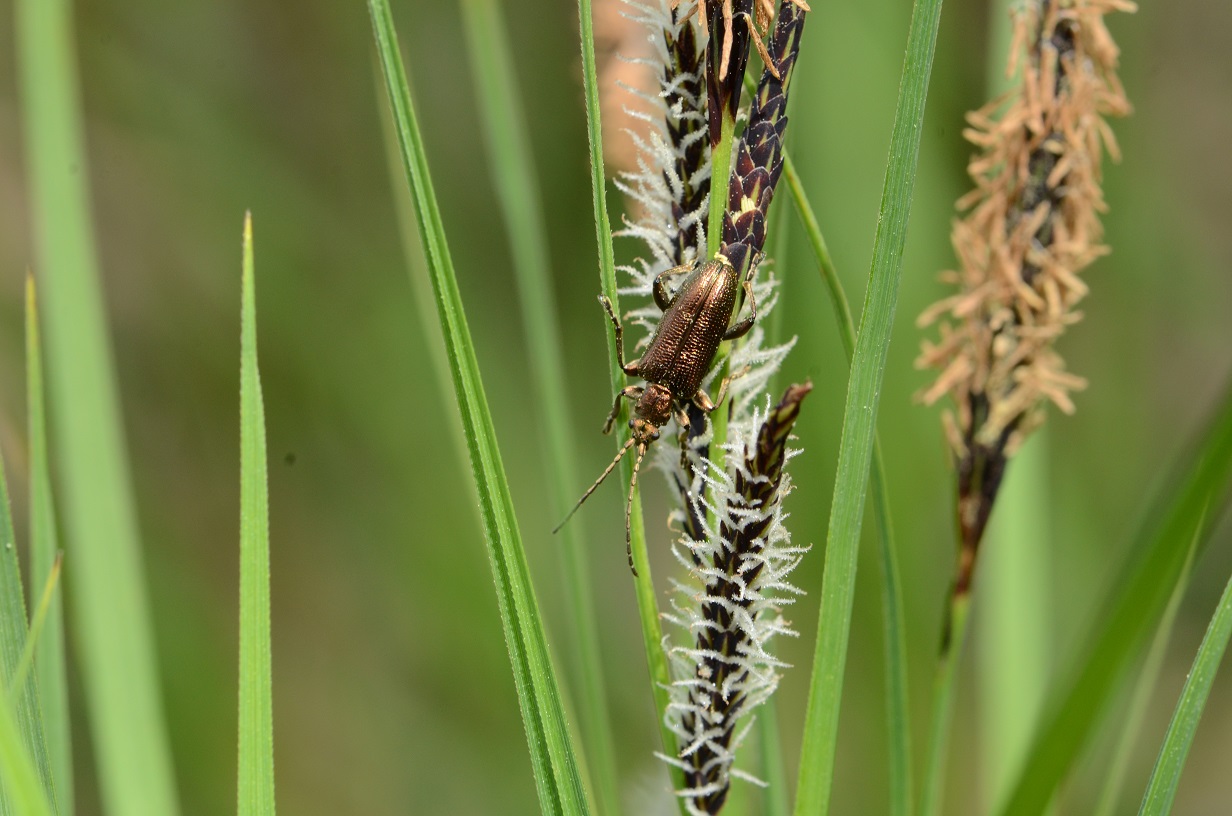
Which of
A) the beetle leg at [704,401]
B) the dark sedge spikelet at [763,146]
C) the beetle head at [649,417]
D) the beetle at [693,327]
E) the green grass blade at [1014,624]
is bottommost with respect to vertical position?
the green grass blade at [1014,624]

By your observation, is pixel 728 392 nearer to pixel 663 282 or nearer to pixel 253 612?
pixel 663 282

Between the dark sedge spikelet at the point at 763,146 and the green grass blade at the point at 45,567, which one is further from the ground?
the dark sedge spikelet at the point at 763,146

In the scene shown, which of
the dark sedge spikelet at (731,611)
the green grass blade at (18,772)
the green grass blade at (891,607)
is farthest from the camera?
the green grass blade at (891,607)

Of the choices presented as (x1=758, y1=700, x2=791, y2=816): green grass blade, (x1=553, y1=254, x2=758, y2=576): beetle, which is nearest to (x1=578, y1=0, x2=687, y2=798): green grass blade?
(x1=553, y1=254, x2=758, y2=576): beetle

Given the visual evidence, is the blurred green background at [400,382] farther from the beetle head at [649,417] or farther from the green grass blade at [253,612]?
the green grass blade at [253,612]

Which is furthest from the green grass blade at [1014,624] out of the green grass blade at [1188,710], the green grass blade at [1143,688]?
the green grass blade at [1188,710]

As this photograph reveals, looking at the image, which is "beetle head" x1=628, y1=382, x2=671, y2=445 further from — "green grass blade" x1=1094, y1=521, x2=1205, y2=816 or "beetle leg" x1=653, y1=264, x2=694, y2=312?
"green grass blade" x1=1094, y1=521, x2=1205, y2=816

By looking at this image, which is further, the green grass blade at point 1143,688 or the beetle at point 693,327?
the green grass blade at point 1143,688
